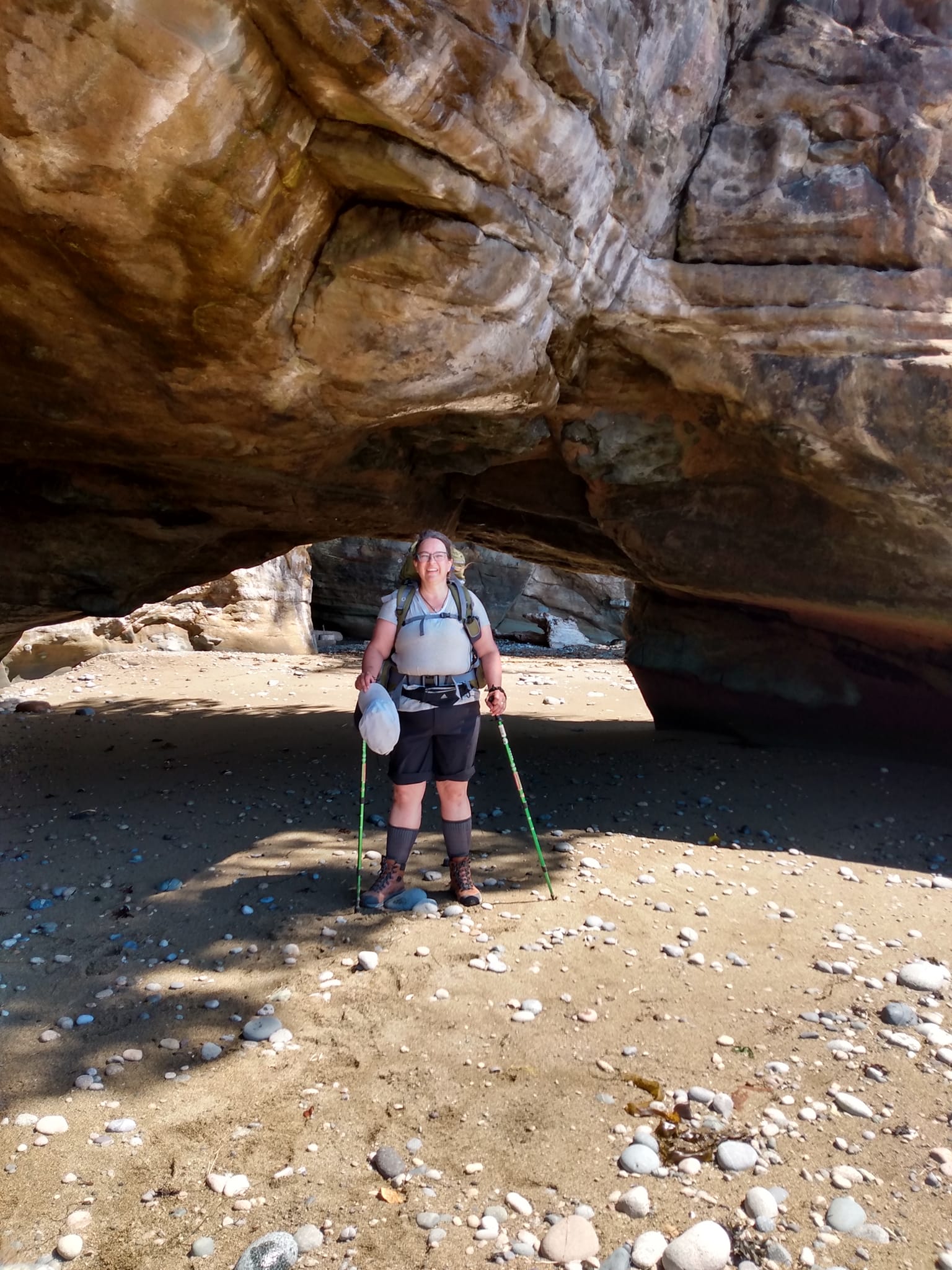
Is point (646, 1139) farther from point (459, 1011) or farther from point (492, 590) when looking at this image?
point (492, 590)

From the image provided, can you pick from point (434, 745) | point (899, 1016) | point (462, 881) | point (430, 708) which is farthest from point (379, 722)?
point (899, 1016)

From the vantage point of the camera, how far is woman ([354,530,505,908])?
192 inches

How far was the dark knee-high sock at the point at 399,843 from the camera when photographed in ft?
16.3

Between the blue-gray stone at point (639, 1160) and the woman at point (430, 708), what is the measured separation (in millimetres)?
2008

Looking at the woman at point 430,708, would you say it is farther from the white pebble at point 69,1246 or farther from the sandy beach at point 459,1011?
the white pebble at point 69,1246

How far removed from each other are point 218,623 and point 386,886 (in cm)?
1309

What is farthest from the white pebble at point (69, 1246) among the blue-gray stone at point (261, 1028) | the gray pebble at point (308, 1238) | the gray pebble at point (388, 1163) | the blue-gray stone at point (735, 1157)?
the blue-gray stone at point (735, 1157)

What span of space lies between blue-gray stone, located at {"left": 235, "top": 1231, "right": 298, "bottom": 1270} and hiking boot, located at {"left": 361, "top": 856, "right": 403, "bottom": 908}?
2245mm

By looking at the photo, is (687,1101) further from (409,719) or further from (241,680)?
(241,680)

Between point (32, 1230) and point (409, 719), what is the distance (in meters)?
2.75

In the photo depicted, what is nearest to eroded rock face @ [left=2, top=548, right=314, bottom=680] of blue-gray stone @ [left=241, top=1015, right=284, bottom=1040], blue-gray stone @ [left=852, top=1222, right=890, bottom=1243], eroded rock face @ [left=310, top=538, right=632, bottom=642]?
eroded rock face @ [left=310, top=538, right=632, bottom=642]

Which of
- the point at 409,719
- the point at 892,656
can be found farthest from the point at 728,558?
the point at 409,719

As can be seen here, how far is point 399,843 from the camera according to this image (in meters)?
4.96

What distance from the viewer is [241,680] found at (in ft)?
44.8
